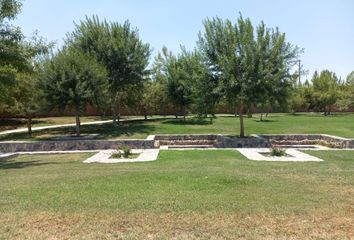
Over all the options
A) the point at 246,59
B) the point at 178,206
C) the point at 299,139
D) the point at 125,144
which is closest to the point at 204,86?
the point at 246,59

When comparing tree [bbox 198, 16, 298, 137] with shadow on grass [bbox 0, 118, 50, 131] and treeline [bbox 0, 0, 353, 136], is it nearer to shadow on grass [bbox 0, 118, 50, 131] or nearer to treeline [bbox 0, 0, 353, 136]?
treeline [bbox 0, 0, 353, 136]

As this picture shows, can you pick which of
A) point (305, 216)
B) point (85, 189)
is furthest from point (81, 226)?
point (305, 216)

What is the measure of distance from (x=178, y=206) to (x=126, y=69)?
20871mm

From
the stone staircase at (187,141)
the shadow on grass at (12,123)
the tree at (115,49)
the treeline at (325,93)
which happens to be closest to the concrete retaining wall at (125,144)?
the stone staircase at (187,141)

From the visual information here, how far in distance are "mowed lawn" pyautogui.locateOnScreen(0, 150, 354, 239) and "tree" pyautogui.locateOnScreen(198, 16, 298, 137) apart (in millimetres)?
10197

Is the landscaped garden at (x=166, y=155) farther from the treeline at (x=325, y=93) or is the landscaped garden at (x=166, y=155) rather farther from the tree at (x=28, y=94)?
the treeline at (x=325, y=93)

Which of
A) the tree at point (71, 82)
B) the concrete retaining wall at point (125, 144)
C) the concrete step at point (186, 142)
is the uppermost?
the tree at point (71, 82)

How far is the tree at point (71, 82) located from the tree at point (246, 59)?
666 cm

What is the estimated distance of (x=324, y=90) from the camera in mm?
49188

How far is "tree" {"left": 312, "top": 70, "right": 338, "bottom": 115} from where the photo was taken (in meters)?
47.4

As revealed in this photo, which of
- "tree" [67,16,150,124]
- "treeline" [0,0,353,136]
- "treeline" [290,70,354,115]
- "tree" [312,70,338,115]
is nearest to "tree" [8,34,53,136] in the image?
"treeline" [0,0,353,136]

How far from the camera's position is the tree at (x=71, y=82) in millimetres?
21078

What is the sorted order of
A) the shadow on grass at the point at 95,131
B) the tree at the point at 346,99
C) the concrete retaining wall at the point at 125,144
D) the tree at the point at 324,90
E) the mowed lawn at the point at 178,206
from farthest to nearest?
the tree at the point at 324,90 → the tree at the point at 346,99 → the shadow on grass at the point at 95,131 → the concrete retaining wall at the point at 125,144 → the mowed lawn at the point at 178,206

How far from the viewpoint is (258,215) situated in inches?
219
